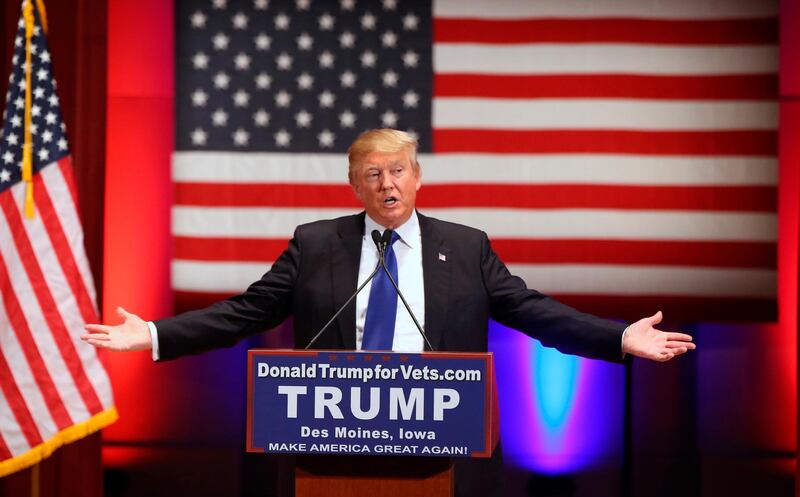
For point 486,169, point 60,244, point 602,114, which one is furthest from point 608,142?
point 60,244

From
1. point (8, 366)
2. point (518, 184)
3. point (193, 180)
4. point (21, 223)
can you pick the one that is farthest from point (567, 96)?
point (8, 366)

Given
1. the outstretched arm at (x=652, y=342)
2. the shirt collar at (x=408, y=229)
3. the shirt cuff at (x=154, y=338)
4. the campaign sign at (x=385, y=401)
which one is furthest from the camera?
the shirt collar at (x=408, y=229)

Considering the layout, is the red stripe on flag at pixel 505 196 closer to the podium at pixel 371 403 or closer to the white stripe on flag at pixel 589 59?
the white stripe on flag at pixel 589 59

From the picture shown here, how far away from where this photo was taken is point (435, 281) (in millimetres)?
2344

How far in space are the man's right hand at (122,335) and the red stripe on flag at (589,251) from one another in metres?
1.82

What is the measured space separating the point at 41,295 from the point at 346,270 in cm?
184

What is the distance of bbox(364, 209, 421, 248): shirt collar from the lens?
2400 millimetres

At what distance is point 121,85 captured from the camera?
412cm

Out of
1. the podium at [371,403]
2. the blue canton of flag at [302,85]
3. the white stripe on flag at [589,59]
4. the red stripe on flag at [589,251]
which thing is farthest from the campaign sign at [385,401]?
the white stripe on flag at [589,59]

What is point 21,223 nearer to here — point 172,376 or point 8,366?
point 8,366

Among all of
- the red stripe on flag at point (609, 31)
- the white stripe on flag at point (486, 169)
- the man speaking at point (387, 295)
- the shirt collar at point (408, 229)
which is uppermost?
the red stripe on flag at point (609, 31)

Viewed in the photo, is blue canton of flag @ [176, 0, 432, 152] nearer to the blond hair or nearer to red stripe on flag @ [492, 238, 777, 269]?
red stripe on flag @ [492, 238, 777, 269]

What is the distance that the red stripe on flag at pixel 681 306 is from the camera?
158 inches

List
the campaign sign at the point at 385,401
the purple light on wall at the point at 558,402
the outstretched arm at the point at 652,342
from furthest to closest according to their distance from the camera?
1. the purple light on wall at the point at 558,402
2. the outstretched arm at the point at 652,342
3. the campaign sign at the point at 385,401
